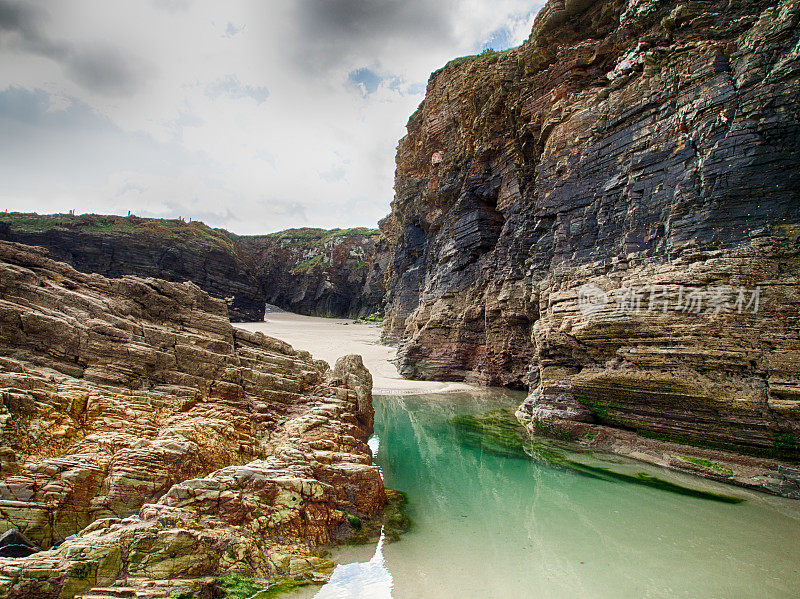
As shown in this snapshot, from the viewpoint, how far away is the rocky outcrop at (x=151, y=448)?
5266 mm

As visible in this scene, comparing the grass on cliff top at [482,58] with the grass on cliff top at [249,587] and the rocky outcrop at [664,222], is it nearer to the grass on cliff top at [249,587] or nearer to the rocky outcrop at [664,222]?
the rocky outcrop at [664,222]

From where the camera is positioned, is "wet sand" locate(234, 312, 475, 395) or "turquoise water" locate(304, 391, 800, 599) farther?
"wet sand" locate(234, 312, 475, 395)

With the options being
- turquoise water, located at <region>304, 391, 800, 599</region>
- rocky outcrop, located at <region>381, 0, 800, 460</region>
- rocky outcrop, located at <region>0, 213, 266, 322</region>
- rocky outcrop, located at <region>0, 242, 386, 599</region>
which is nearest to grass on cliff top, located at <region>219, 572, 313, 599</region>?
rocky outcrop, located at <region>0, 242, 386, 599</region>

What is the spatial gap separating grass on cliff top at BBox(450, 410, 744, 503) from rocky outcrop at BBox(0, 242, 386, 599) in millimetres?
5702

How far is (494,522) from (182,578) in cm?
598

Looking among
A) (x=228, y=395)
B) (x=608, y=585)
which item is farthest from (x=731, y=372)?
(x=228, y=395)

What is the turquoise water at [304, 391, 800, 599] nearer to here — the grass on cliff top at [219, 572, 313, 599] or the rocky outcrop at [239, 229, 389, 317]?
the grass on cliff top at [219, 572, 313, 599]

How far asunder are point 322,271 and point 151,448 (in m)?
68.7

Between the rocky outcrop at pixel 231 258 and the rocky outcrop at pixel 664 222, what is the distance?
3837 centimetres

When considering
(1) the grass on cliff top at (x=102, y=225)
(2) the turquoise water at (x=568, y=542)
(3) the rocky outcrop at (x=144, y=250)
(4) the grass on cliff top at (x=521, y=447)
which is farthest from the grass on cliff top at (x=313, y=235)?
(2) the turquoise water at (x=568, y=542)

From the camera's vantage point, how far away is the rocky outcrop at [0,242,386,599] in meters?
5.27

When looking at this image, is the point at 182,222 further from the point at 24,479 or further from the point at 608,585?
the point at 608,585

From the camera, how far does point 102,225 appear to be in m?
49.0

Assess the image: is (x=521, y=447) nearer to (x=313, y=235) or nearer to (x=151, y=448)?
(x=151, y=448)
